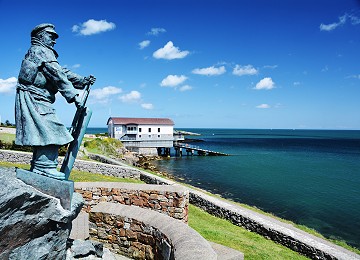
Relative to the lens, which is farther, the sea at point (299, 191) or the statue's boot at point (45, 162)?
the sea at point (299, 191)

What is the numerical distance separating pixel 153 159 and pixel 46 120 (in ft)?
148

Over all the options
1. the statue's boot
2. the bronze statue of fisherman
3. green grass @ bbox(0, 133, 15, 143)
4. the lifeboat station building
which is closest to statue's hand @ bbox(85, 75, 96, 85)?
the bronze statue of fisherman

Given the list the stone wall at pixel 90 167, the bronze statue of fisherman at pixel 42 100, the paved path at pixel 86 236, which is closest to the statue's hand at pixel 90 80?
the bronze statue of fisherman at pixel 42 100

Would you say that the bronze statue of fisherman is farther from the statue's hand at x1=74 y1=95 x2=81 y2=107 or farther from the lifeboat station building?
the lifeboat station building

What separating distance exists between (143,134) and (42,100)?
5012 cm

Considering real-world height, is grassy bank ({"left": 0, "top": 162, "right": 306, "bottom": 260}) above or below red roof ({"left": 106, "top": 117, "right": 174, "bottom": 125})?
below

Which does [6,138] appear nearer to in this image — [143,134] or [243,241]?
[243,241]

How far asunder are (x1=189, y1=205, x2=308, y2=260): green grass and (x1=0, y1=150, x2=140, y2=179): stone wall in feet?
24.1

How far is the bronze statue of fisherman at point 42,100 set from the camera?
4469 millimetres

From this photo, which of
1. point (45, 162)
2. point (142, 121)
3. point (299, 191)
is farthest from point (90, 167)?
point (142, 121)

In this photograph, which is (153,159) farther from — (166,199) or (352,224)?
(166,199)

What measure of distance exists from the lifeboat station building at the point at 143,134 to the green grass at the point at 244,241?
42.0m

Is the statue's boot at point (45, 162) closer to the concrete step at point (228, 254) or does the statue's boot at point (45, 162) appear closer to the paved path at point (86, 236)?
the paved path at point (86, 236)

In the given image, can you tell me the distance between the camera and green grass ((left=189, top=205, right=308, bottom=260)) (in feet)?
26.9
